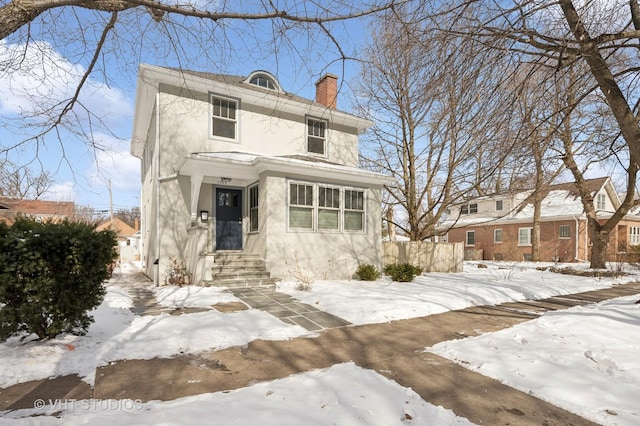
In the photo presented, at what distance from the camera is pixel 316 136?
40.0 feet

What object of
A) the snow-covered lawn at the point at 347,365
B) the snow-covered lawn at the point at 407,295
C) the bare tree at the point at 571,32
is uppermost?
the bare tree at the point at 571,32

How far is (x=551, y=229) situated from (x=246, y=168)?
24.1m

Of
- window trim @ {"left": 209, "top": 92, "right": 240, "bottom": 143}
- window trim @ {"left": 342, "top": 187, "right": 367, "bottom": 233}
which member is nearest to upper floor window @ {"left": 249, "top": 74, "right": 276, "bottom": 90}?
window trim @ {"left": 209, "top": 92, "right": 240, "bottom": 143}

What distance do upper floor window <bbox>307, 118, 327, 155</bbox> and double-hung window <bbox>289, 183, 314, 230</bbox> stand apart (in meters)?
2.85

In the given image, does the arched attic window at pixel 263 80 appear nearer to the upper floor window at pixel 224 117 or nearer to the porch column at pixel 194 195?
the upper floor window at pixel 224 117

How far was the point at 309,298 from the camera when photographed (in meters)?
7.07

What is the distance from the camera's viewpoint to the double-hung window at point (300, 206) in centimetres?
949

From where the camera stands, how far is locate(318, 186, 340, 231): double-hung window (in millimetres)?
9992

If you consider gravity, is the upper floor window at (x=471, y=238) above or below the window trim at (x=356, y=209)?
below

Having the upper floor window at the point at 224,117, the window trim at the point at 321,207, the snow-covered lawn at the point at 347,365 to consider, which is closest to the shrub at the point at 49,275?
the snow-covered lawn at the point at 347,365

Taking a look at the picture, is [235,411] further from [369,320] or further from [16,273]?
[369,320]

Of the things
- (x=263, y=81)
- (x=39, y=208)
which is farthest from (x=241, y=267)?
(x=39, y=208)

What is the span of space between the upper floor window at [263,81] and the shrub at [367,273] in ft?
24.6

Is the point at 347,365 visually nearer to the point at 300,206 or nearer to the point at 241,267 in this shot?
the point at 241,267
